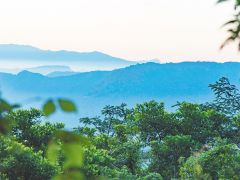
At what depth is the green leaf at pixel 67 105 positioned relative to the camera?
172cm

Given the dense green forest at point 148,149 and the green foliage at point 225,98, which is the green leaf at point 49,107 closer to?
the dense green forest at point 148,149

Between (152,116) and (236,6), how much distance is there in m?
37.7

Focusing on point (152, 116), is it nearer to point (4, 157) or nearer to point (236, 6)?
point (4, 157)

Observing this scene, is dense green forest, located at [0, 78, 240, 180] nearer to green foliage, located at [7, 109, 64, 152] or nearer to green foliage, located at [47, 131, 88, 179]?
green foliage, located at [7, 109, 64, 152]

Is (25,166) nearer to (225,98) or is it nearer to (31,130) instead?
(31,130)

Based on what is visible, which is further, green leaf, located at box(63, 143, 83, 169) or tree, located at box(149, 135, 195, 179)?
tree, located at box(149, 135, 195, 179)

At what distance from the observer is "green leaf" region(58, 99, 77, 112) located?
1.72 meters

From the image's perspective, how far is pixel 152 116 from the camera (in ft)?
143

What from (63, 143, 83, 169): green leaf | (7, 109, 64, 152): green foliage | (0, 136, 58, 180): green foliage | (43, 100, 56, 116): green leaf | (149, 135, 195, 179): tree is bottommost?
(149, 135, 195, 179): tree

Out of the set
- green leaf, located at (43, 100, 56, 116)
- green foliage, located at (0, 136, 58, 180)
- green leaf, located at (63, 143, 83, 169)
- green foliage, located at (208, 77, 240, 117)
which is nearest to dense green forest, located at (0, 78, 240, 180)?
green foliage, located at (0, 136, 58, 180)

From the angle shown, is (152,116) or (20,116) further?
(152,116)

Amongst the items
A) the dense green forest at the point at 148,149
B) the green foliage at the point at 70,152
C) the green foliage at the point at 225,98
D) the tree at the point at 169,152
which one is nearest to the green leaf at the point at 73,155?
the green foliage at the point at 70,152

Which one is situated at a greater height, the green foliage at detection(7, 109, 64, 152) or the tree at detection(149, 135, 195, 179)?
the green foliage at detection(7, 109, 64, 152)

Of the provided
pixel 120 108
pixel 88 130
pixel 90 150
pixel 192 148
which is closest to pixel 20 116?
pixel 90 150
